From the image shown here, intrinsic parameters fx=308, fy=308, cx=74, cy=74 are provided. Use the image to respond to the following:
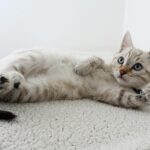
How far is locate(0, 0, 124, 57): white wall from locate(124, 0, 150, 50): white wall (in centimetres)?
8

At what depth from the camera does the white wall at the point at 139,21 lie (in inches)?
76.9

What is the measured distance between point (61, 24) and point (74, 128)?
1.19 m

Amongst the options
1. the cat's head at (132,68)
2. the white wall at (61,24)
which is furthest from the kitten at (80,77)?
the white wall at (61,24)

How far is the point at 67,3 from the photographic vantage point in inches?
77.2

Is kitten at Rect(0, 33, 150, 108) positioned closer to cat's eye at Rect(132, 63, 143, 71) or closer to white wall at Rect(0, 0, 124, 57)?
cat's eye at Rect(132, 63, 143, 71)

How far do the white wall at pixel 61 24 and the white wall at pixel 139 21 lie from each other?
77 millimetres

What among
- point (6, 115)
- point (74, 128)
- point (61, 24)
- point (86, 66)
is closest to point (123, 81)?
point (86, 66)

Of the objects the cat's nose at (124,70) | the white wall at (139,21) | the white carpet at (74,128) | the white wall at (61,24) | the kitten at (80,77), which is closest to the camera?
the white carpet at (74,128)

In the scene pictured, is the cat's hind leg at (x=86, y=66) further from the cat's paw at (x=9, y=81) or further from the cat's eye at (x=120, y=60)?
the cat's paw at (x=9, y=81)

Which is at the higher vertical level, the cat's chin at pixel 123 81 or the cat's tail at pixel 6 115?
the cat's tail at pixel 6 115

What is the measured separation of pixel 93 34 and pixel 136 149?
1.45m

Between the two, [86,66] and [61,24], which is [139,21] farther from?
[86,66]

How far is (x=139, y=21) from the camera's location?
2043 millimetres

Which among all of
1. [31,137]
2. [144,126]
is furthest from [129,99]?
[31,137]
